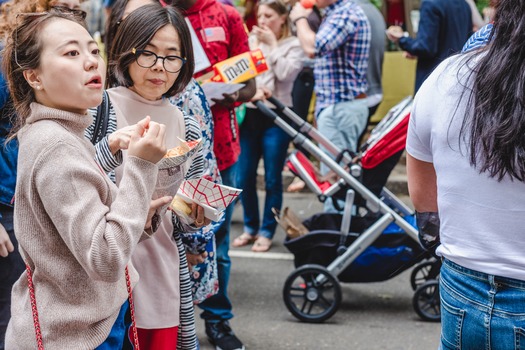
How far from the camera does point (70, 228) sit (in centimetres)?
185

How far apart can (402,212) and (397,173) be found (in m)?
3.30

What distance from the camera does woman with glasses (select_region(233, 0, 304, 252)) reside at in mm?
5863

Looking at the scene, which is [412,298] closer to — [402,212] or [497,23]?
[402,212]

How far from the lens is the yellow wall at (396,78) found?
8.94 meters

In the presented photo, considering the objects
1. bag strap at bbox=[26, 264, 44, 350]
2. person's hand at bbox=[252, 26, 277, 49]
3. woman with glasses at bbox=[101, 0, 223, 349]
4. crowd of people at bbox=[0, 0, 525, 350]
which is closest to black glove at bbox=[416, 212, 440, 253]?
crowd of people at bbox=[0, 0, 525, 350]

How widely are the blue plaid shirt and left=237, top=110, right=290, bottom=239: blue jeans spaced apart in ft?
1.32

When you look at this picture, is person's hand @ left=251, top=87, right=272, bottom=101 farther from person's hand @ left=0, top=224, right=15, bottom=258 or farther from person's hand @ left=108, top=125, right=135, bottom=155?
person's hand @ left=108, top=125, right=135, bottom=155

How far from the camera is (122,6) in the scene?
10.1 ft

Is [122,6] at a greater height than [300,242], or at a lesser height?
greater

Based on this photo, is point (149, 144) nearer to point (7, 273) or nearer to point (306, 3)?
point (7, 273)

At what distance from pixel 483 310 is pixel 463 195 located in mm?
275

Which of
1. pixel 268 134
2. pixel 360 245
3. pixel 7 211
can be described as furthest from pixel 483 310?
pixel 268 134

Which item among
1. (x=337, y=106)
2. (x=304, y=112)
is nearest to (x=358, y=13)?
(x=337, y=106)

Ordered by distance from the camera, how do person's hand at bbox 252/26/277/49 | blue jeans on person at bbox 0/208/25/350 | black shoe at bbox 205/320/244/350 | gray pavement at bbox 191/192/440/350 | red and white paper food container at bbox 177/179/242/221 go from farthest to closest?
person's hand at bbox 252/26/277/49 → gray pavement at bbox 191/192/440/350 → black shoe at bbox 205/320/244/350 → blue jeans on person at bbox 0/208/25/350 → red and white paper food container at bbox 177/179/242/221
